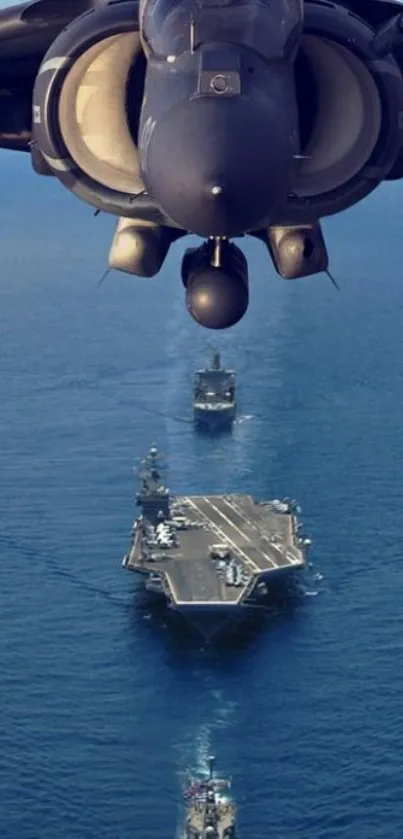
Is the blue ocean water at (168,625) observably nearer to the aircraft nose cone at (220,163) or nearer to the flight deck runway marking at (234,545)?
the flight deck runway marking at (234,545)

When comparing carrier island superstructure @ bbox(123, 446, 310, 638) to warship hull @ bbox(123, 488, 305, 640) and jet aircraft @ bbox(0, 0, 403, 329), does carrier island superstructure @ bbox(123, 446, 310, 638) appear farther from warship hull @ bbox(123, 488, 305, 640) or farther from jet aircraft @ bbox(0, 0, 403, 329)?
jet aircraft @ bbox(0, 0, 403, 329)

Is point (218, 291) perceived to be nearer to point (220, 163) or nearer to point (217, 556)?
point (220, 163)

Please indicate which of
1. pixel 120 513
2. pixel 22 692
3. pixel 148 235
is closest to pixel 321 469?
pixel 120 513

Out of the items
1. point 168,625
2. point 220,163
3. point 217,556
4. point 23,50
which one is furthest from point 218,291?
point 217,556

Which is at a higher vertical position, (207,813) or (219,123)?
(219,123)

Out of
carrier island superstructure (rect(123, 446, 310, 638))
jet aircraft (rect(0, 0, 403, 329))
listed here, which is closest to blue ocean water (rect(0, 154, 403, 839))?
carrier island superstructure (rect(123, 446, 310, 638))

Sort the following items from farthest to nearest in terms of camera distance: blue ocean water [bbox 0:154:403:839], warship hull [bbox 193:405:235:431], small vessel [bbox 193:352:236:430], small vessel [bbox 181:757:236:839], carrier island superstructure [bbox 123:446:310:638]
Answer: small vessel [bbox 193:352:236:430] < warship hull [bbox 193:405:235:431] < carrier island superstructure [bbox 123:446:310:638] < blue ocean water [bbox 0:154:403:839] < small vessel [bbox 181:757:236:839]

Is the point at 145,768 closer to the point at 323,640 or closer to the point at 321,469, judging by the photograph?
the point at 323,640

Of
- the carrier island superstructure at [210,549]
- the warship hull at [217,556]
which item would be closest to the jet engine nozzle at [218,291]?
the warship hull at [217,556]
